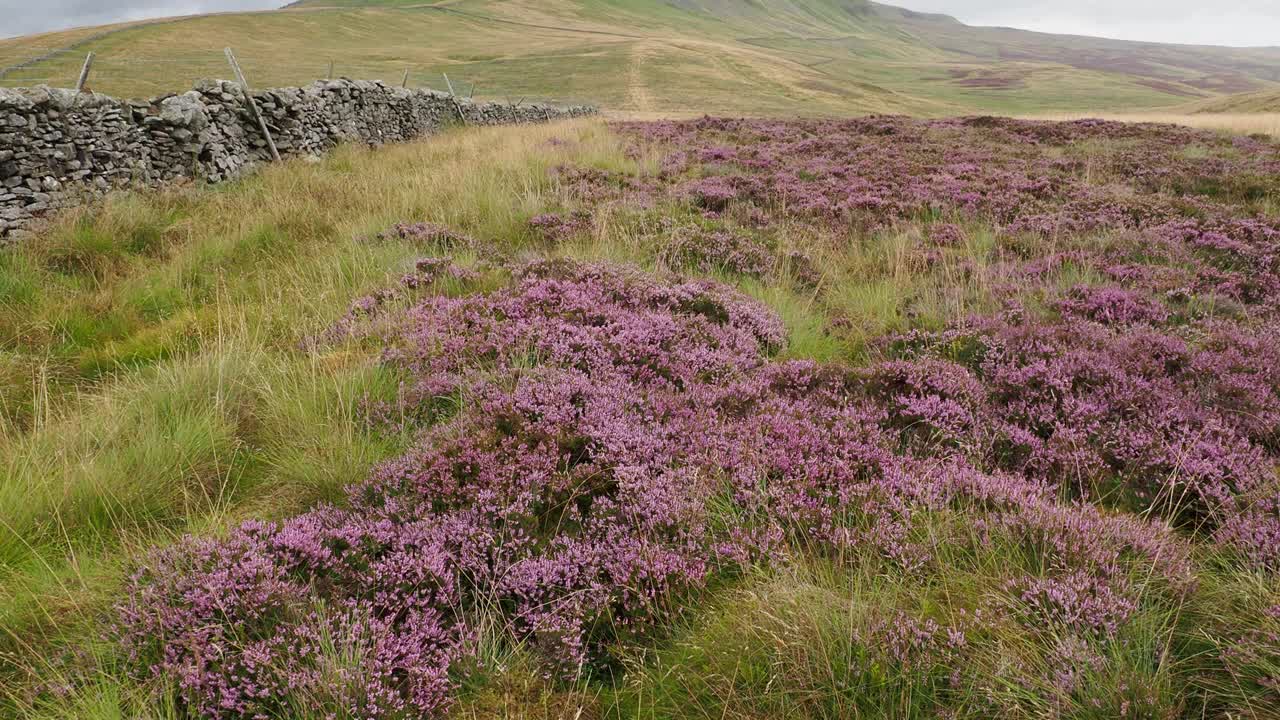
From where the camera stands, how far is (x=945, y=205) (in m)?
9.91

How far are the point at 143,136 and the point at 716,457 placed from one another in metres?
11.8

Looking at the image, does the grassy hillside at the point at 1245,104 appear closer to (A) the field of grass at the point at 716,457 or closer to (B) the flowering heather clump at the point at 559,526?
(A) the field of grass at the point at 716,457

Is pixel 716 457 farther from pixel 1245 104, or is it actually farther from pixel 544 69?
pixel 1245 104

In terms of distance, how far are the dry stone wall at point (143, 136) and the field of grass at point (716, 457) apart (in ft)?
4.17

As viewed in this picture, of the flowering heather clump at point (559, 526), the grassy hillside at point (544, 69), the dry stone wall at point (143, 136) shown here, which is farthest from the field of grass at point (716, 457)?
the grassy hillside at point (544, 69)

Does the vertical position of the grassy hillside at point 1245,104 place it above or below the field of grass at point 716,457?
above

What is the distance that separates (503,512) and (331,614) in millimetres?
789

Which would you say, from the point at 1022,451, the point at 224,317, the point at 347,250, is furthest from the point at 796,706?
the point at 347,250

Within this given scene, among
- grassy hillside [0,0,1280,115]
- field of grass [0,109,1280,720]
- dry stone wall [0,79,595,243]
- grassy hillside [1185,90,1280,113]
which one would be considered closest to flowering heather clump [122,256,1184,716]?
field of grass [0,109,1280,720]

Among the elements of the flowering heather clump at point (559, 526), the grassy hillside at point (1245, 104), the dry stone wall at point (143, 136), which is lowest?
the flowering heather clump at point (559, 526)

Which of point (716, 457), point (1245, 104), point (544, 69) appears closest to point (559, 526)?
point (716, 457)

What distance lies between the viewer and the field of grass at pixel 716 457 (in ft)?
6.65

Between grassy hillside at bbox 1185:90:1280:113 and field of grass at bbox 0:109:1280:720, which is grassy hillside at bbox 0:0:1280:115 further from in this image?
field of grass at bbox 0:109:1280:720

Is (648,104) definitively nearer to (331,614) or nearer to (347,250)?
(347,250)
